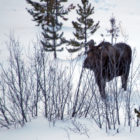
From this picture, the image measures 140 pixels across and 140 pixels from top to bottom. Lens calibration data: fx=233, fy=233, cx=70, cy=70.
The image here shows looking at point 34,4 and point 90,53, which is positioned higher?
point 34,4

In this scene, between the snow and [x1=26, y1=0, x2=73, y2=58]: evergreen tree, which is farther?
[x1=26, y1=0, x2=73, y2=58]: evergreen tree

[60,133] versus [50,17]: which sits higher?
[50,17]

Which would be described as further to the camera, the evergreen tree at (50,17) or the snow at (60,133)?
the evergreen tree at (50,17)

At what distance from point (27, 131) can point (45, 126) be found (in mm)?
416

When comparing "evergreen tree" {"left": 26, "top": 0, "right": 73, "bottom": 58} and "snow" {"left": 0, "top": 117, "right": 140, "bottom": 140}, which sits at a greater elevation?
"evergreen tree" {"left": 26, "top": 0, "right": 73, "bottom": 58}

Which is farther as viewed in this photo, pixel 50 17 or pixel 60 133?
pixel 50 17

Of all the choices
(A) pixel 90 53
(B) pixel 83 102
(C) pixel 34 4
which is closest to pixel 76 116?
(B) pixel 83 102

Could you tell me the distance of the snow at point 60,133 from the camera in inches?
170

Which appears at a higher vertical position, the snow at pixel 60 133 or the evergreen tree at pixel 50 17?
the evergreen tree at pixel 50 17

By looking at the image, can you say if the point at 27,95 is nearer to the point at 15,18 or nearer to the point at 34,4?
the point at 34,4

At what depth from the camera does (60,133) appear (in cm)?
470

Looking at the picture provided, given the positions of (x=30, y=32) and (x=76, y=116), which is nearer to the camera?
(x=76, y=116)

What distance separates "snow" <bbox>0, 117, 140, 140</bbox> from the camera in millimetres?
4328

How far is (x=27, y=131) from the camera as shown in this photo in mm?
4938
